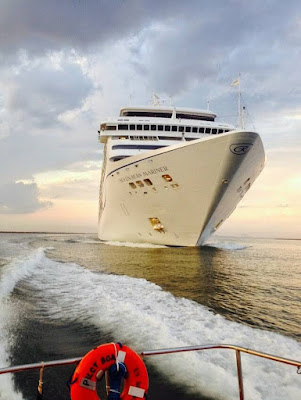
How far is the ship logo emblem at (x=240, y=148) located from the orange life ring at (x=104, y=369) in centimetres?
1643

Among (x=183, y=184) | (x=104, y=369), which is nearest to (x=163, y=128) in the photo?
(x=183, y=184)

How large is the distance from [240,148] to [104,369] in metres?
16.9

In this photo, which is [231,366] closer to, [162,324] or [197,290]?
[162,324]

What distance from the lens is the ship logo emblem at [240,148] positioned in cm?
1803

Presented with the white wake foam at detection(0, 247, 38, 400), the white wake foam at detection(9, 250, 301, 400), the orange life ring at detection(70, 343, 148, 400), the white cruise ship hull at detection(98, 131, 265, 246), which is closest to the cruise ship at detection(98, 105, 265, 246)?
the white cruise ship hull at detection(98, 131, 265, 246)

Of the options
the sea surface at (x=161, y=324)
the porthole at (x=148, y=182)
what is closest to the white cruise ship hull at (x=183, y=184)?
the porthole at (x=148, y=182)

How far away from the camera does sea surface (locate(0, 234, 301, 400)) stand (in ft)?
16.7

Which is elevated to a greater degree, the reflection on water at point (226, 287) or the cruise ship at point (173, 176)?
the cruise ship at point (173, 176)

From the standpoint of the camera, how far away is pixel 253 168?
2236cm

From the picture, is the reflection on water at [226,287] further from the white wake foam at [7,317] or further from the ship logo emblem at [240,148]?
the ship logo emblem at [240,148]

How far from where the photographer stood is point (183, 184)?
2034 cm

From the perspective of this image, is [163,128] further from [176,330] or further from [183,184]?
[176,330]

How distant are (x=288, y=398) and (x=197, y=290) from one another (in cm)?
793

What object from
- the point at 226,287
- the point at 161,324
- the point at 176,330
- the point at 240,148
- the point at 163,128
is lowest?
the point at 176,330
